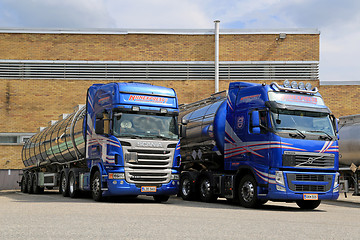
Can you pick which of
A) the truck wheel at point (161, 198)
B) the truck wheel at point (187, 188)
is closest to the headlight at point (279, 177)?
the truck wheel at point (161, 198)

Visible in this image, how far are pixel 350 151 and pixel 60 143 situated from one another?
11970mm

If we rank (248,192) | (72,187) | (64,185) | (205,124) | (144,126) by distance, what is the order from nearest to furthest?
(248,192) < (144,126) < (205,124) < (72,187) < (64,185)

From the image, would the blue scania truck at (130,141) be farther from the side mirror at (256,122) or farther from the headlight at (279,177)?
the headlight at (279,177)

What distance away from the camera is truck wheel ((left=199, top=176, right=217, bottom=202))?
18.2 meters

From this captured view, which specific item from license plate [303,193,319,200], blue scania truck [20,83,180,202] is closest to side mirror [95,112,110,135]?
blue scania truck [20,83,180,202]

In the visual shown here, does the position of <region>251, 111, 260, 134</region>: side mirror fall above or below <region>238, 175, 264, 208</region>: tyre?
above

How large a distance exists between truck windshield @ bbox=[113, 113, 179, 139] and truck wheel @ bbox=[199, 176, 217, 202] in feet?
7.12

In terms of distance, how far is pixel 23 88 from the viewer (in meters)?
35.7

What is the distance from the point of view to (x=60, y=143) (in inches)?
885

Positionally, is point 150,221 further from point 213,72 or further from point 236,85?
point 213,72

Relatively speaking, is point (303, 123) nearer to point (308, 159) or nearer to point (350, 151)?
point (308, 159)

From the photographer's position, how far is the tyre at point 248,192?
15.5 m

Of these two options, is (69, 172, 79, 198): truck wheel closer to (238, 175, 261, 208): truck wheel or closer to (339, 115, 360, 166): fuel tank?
(238, 175, 261, 208): truck wheel

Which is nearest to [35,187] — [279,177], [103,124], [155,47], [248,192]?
[103,124]
